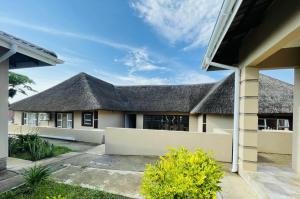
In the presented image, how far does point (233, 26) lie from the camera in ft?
14.7

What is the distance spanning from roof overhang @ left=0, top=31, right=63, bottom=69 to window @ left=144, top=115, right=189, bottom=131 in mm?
14030

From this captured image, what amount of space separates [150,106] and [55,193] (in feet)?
50.5

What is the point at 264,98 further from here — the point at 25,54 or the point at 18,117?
the point at 18,117

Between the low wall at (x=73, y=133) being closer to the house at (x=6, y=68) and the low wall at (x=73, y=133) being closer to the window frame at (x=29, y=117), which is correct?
the window frame at (x=29, y=117)

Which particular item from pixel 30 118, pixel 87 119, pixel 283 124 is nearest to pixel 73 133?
pixel 87 119

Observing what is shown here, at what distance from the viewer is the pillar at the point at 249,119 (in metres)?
5.57

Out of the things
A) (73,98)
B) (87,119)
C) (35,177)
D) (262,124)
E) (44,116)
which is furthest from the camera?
(44,116)

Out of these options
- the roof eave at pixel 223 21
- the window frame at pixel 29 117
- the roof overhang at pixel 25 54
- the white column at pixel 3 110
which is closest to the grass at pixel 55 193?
the white column at pixel 3 110

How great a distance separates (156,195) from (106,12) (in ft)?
46.5

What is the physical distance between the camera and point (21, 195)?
4.29m

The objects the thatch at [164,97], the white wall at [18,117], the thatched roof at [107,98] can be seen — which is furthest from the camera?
the white wall at [18,117]

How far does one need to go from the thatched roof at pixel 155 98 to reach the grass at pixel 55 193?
36.1 ft

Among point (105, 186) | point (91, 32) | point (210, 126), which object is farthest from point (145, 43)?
point (105, 186)

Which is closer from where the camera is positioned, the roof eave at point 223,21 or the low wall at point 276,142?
the roof eave at point 223,21
